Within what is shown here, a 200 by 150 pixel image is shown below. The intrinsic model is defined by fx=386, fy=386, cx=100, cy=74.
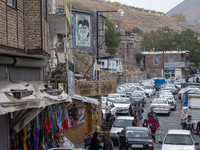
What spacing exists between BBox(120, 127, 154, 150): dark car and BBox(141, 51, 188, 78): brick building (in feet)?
269

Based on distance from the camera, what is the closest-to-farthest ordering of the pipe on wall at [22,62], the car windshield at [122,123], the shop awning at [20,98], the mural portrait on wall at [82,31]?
1. the shop awning at [20,98]
2. the pipe on wall at [22,62]
3. the car windshield at [122,123]
4. the mural portrait on wall at [82,31]

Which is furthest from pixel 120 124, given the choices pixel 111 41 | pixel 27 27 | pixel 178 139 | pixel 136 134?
pixel 111 41

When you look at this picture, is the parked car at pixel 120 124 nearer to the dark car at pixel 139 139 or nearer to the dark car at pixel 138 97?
the dark car at pixel 139 139

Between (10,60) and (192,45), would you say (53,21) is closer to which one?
(10,60)

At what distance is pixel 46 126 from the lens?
1345cm

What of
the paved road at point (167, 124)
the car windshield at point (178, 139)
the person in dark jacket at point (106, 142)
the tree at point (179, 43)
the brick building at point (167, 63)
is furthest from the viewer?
the tree at point (179, 43)

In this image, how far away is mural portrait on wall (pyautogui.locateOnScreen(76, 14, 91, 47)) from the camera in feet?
80.0

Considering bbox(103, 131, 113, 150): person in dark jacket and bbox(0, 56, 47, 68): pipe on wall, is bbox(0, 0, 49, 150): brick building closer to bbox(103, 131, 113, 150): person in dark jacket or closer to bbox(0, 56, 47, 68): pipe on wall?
bbox(0, 56, 47, 68): pipe on wall

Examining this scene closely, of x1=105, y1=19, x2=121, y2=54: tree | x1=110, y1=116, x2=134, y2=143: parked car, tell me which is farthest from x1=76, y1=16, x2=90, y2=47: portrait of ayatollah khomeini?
x1=105, y1=19, x2=121, y2=54: tree

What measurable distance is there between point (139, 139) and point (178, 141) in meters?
1.68

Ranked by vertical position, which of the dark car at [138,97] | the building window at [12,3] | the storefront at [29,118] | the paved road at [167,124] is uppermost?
the building window at [12,3]

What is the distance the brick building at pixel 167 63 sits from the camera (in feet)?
323

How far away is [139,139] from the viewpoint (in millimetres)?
16875

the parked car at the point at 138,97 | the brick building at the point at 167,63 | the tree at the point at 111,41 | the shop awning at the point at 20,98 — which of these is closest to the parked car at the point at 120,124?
the shop awning at the point at 20,98
